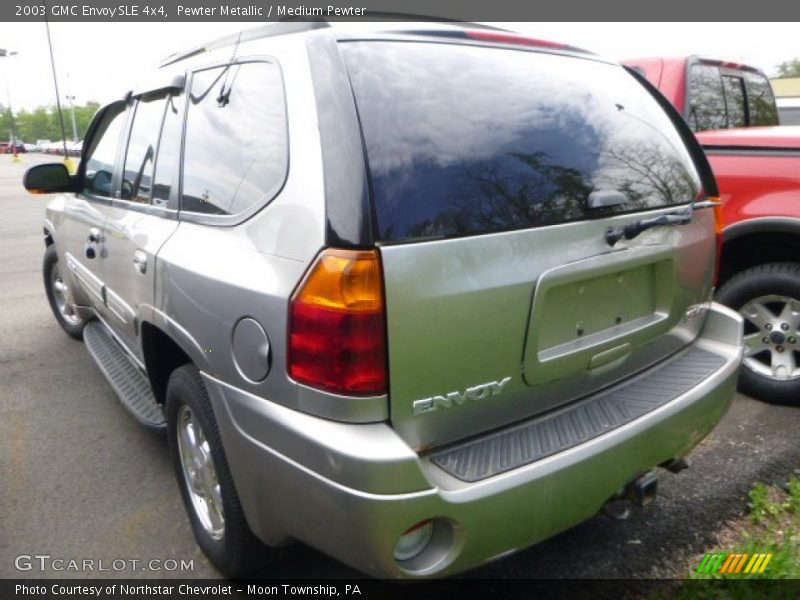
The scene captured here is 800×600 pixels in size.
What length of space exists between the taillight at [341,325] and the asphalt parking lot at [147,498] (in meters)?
0.64

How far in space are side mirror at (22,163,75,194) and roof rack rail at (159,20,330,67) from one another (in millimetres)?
1461

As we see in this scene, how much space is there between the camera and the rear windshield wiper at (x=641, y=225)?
→ 208cm

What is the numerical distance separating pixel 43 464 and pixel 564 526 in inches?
104

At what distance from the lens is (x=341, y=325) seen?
5.57 ft

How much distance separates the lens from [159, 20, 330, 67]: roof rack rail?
6.68 ft

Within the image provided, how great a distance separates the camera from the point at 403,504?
166 centimetres

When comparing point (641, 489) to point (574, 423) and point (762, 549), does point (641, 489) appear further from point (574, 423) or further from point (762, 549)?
point (762, 549)

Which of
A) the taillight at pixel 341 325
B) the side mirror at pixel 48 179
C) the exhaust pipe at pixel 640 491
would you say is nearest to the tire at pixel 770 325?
the exhaust pipe at pixel 640 491

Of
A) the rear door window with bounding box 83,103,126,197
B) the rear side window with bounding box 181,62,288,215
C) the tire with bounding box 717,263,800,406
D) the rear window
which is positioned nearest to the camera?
the rear window

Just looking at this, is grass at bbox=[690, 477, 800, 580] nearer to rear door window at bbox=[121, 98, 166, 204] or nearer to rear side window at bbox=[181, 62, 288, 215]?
rear side window at bbox=[181, 62, 288, 215]

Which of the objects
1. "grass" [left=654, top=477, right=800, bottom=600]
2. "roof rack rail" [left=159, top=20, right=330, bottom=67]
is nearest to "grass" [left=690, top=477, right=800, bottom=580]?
"grass" [left=654, top=477, right=800, bottom=600]

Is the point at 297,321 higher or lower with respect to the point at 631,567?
higher

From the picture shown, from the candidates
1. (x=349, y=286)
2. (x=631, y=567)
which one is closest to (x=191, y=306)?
(x=349, y=286)

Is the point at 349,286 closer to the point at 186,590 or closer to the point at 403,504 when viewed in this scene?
the point at 403,504
